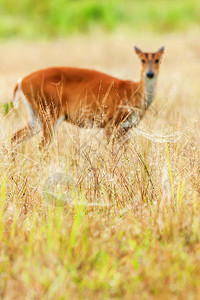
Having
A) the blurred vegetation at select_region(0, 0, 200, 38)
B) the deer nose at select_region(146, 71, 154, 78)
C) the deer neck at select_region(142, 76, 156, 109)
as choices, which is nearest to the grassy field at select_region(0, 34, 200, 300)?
the deer neck at select_region(142, 76, 156, 109)

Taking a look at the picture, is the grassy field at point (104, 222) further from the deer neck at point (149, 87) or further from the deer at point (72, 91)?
the deer neck at point (149, 87)

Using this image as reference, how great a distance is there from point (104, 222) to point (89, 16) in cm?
2307

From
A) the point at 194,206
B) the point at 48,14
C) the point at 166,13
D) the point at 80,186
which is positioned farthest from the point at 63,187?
the point at 166,13

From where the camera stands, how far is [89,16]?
24.4 m

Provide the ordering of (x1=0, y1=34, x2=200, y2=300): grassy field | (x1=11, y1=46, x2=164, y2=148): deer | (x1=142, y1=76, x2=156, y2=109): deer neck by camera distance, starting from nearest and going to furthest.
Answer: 1. (x1=0, y1=34, x2=200, y2=300): grassy field
2. (x1=11, y1=46, x2=164, y2=148): deer
3. (x1=142, y1=76, x2=156, y2=109): deer neck

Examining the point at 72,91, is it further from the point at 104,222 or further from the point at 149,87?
the point at 104,222

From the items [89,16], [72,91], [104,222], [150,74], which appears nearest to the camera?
[104,222]

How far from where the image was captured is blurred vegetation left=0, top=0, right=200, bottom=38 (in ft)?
80.0

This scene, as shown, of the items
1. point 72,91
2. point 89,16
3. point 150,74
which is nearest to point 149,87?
point 150,74

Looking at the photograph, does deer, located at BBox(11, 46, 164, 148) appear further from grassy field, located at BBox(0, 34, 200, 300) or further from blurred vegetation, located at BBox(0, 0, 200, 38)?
blurred vegetation, located at BBox(0, 0, 200, 38)

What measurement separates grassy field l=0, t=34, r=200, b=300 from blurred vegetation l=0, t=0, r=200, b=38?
21.5 m

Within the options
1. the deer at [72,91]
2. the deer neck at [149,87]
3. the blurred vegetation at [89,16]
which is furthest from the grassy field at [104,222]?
the blurred vegetation at [89,16]

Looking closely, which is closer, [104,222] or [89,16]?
[104,222]

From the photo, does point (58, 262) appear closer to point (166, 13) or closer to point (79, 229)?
point (79, 229)
